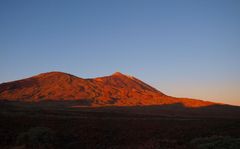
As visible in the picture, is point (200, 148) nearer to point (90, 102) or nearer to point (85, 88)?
point (90, 102)

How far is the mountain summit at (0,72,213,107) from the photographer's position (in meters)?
104

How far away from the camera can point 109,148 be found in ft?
50.0

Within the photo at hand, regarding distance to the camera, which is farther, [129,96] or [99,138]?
[129,96]

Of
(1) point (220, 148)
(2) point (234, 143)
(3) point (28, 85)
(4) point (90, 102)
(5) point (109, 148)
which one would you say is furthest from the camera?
(3) point (28, 85)

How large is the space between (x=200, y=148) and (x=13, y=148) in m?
10.3

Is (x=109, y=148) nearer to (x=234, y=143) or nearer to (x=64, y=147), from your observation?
(x=64, y=147)

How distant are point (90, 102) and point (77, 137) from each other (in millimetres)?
80776

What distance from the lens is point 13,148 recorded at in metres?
15.0

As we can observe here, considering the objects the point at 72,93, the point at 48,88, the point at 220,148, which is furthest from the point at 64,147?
the point at 48,88

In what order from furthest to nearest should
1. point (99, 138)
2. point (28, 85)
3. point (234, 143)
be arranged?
point (28, 85) < point (99, 138) < point (234, 143)

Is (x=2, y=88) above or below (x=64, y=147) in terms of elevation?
above

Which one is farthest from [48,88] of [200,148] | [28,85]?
[200,148]

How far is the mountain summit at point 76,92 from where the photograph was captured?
104 metres

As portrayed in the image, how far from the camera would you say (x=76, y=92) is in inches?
4552
